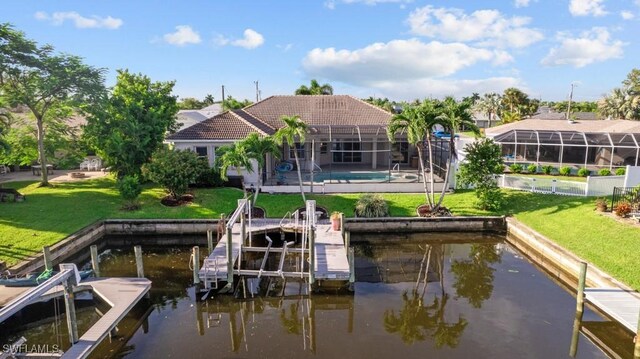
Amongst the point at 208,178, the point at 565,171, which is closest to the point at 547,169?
the point at 565,171

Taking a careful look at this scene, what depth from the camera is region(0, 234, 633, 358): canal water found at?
10.6 m

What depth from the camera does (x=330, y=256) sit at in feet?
51.2

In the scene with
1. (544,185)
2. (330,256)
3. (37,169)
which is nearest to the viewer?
(330,256)

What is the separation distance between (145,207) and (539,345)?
63.3ft

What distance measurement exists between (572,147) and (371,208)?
2045 centimetres

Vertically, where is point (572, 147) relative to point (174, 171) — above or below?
above

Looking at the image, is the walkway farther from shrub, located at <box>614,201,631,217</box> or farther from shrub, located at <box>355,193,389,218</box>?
shrub, located at <box>614,201,631,217</box>

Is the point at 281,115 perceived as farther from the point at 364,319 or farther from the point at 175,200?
the point at 364,319

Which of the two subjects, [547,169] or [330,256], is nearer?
[330,256]

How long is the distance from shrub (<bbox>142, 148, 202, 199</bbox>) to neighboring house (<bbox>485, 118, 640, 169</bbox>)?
79.1ft

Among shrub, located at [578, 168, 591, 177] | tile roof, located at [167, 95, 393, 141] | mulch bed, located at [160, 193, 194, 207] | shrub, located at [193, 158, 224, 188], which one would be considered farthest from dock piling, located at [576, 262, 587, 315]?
shrub, located at [578, 168, 591, 177]

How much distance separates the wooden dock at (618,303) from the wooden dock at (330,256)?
7.53 m

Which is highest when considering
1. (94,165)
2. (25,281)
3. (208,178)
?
(94,165)

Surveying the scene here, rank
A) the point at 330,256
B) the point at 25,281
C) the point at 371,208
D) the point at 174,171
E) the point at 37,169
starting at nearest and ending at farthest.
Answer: the point at 25,281 < the point at 330,256 < the point at 371,208 < the point at 174,171 < the point at 37,169
